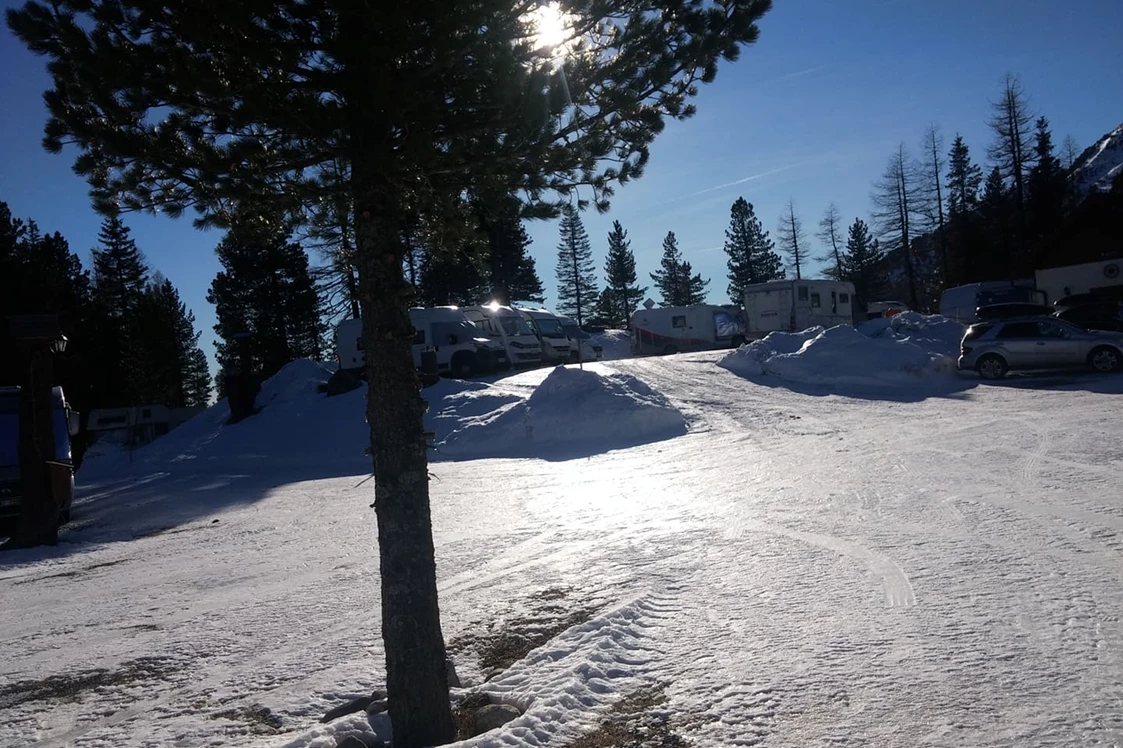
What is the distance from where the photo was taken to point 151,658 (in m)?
6.50

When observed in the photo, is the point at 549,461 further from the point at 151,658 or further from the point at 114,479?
the point at 114,479

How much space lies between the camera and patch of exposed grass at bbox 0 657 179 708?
5.83 metres

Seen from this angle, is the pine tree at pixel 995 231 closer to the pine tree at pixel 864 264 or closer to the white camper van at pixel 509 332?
the pine tree at pixel 864 264

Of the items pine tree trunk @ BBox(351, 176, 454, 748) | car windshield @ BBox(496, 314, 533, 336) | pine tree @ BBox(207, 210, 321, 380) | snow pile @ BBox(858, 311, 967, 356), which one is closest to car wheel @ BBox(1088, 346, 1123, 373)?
snow pile @ BBox(858, 311, 967, 356)

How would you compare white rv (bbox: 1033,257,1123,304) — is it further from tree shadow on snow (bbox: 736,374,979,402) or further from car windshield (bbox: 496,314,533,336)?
car windshield (bbox: 496,314,533,336)

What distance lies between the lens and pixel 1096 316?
28734mm

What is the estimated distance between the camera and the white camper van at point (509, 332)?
29.2m

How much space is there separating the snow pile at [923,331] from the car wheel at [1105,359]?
447 centimetres

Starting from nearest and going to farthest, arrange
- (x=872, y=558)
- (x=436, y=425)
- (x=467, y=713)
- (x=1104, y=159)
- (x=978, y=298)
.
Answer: (x=467, y=713) → (x=872, y=558) → (x=436, y=425) → (x=978, y=298) → (x=1104, y=159)

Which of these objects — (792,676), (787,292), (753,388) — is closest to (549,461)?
(753,388)

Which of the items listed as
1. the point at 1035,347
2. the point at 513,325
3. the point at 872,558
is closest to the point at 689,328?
the point at 513,325

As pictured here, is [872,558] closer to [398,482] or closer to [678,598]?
[678,598]

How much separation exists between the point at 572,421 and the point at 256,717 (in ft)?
46.9

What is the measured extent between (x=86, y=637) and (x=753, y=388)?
1800 cm
